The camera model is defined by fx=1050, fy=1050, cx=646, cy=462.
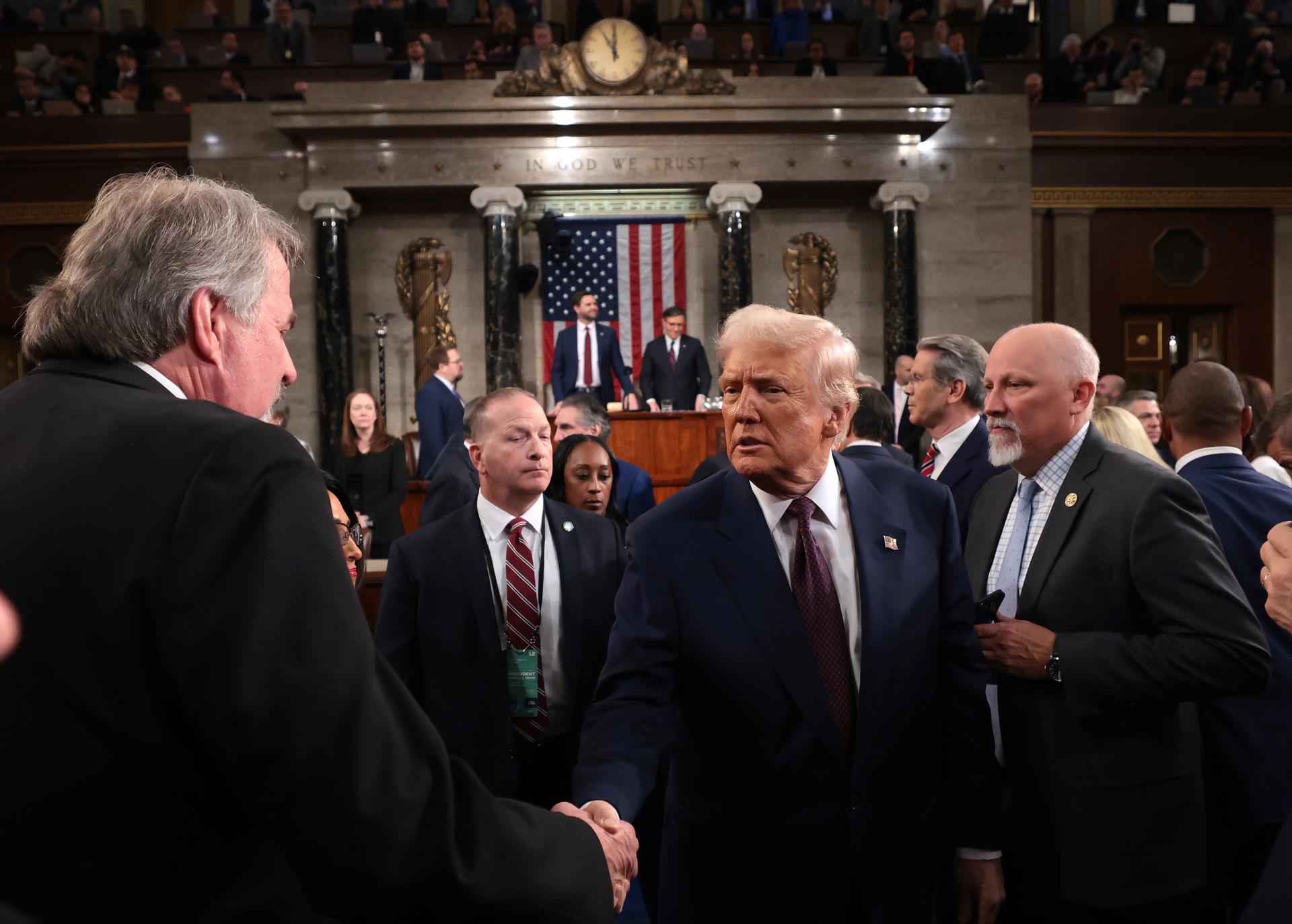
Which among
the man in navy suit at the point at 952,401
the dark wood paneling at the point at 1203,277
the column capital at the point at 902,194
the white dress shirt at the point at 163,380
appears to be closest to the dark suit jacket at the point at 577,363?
the column capital at the point at 902,194

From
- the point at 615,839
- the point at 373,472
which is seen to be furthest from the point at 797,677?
the point at 373,472

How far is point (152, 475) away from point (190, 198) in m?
0.43

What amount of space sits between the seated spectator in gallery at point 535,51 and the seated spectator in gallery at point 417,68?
0.60m

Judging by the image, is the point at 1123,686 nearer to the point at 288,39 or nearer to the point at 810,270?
the point at 810,270

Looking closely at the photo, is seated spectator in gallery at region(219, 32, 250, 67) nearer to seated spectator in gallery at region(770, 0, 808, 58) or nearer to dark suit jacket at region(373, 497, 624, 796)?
seated spectator in gallery at region(770, 0, 808, 58)

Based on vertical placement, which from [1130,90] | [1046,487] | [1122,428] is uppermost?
[1130,90]

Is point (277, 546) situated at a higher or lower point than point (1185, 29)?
lower

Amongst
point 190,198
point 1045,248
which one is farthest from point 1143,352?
point 190,198

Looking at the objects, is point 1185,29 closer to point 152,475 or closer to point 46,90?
point 46,90

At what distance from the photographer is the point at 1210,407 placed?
3.03 meters

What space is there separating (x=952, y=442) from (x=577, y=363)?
7775 mm

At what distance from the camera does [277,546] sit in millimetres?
1105

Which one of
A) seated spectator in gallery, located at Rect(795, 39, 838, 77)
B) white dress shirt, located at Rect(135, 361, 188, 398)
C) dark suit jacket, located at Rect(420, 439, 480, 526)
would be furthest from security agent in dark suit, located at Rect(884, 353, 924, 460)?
white dress shirt, located at Rect(135, 361, 188, 398)

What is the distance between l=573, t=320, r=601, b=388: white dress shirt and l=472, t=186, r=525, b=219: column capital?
1849mm
